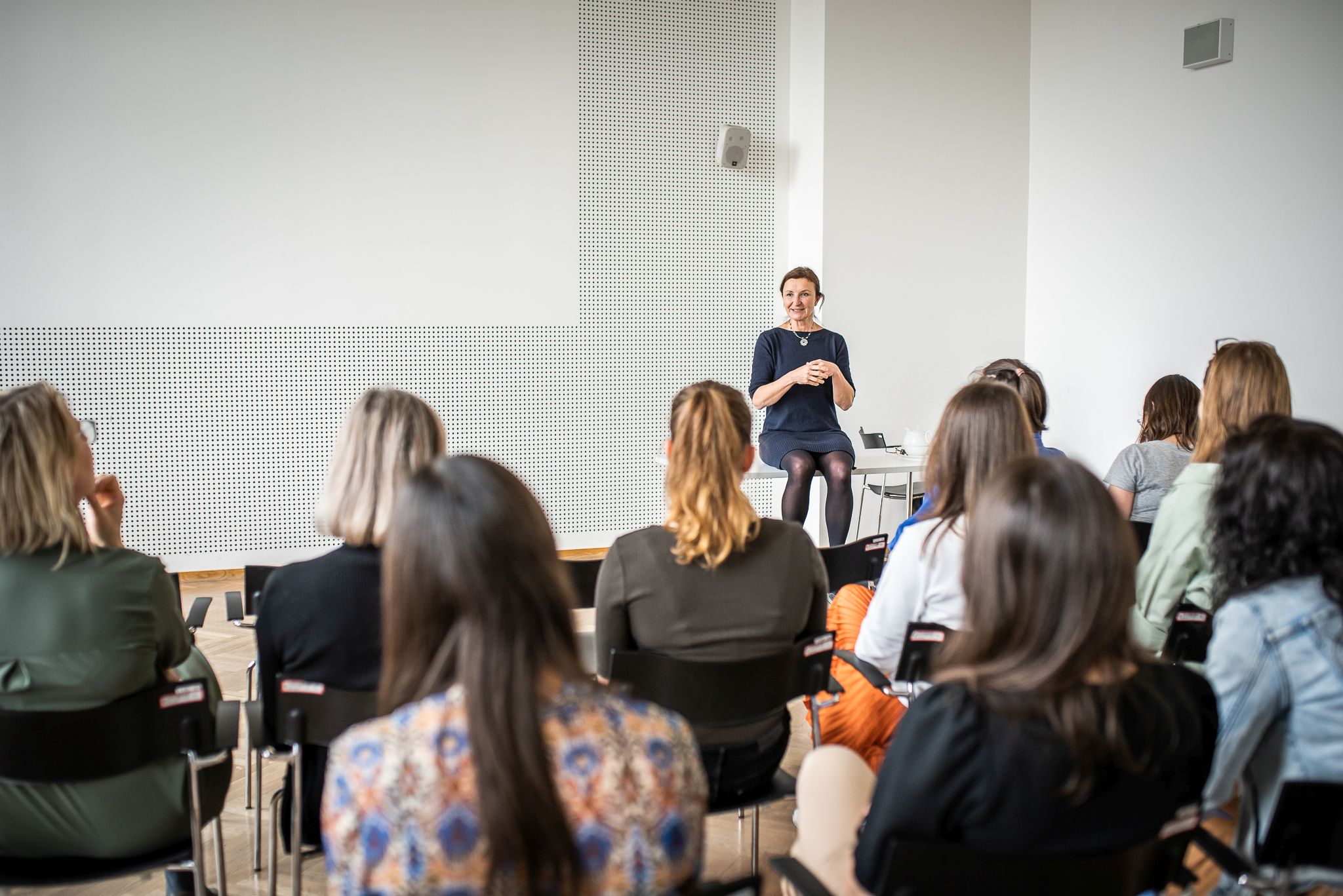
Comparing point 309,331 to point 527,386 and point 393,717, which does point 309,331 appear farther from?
point 393,717

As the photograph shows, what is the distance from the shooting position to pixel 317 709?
1807mm

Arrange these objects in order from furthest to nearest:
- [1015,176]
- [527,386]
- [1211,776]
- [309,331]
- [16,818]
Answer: [1015,176] → [527,386] → [309,331] → [16,818] → [1211,776]

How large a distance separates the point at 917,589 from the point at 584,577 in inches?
39.5

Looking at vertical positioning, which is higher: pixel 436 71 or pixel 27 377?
pixel 436 71

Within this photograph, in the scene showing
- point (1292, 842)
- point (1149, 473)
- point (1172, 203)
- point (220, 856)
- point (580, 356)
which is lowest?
point (220, 856)

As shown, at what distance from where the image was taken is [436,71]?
565cm

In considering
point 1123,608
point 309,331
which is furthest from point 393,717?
point 309,331

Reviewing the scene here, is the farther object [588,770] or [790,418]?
[790,418]

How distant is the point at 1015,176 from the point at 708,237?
85.6 inches

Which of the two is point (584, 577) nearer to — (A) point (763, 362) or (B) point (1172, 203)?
(A) point (763, 362)

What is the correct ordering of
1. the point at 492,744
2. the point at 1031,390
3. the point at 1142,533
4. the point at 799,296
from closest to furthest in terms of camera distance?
the point at 492,744
the point at 1142,533
the point at 1031,390
the point at 799,296

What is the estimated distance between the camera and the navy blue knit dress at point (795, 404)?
4914 millimetres

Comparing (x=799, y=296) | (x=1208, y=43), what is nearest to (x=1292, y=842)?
(x=799, y=296)

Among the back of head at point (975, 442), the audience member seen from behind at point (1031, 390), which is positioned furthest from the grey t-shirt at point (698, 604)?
the audience member seen from behind at point (1031, 390)
